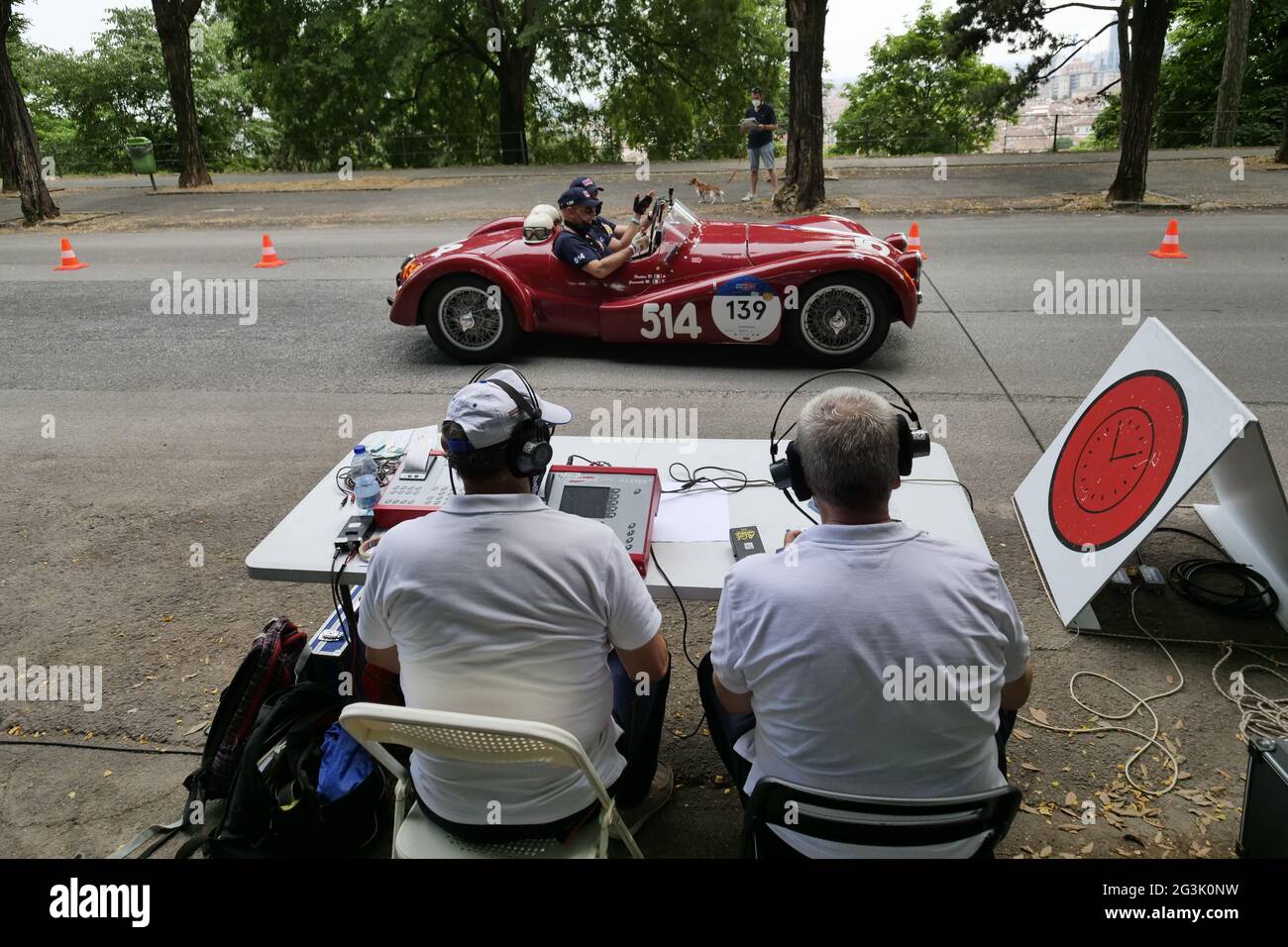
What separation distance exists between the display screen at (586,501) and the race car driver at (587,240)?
14.0 feet

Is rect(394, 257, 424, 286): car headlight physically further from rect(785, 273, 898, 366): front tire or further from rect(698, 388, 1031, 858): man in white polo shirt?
rect(698, 388, 1031, 858): man in white polo shirt

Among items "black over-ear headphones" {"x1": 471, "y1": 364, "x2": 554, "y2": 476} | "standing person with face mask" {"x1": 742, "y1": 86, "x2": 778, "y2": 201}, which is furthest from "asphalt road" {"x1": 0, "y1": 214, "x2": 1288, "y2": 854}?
"standing person with face mask" {"x1": 742, "y1": 86, "x2": 778, "y2": 201}

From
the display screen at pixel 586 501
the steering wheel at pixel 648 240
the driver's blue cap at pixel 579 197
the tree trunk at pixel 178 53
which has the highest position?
the tree trunk at pixel 178 53

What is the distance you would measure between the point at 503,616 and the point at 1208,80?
105 ft

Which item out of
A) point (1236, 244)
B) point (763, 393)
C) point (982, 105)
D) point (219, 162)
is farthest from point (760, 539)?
point (219, 162)

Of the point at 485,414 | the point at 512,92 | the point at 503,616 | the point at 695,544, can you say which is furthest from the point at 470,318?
the point at 512,92

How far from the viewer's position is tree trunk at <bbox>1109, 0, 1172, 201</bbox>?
13.5 meters

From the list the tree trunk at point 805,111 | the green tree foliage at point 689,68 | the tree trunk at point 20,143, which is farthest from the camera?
the green tree foliage at point 689,68

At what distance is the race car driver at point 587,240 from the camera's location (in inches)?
286

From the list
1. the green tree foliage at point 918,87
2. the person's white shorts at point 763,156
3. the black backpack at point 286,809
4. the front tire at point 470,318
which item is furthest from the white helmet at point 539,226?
the green tree foliage at point 918,87

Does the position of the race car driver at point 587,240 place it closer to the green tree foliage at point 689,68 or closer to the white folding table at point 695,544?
the white folding table at point 695,544

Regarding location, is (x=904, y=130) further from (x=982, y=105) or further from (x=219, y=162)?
(x=219, y=162)

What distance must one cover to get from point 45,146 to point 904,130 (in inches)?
1203

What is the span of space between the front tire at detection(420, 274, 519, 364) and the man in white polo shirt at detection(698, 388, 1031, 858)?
568 cm
